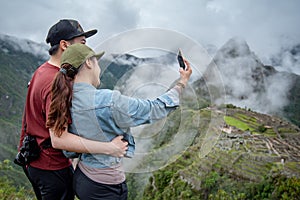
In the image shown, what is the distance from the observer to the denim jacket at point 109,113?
155cm

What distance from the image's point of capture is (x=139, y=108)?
154 centimetres

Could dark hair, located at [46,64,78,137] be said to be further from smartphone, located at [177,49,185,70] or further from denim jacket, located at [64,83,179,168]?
smartphone, located at [177,49,185,70]

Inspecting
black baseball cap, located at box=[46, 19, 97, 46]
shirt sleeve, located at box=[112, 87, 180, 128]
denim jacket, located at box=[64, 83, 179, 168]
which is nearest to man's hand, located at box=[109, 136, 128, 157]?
denim jacket, located at box=[64, 83, 179, 168]

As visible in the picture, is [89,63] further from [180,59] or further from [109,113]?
[180,59]

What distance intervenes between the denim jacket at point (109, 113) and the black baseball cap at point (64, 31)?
21.5 inches

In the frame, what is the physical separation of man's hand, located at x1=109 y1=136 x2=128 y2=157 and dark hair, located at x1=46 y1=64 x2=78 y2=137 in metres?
0.31

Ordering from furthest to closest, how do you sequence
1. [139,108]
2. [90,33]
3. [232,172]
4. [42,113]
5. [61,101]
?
[232,172]
[90,33]
[42,113]
[61,101]
[139,108]

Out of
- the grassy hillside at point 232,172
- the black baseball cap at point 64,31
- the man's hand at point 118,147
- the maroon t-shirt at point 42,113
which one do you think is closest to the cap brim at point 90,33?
the black baseball cap at point 64,31

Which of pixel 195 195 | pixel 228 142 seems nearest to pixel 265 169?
pixel 195 195

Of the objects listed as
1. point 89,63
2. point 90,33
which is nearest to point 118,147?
point 89,63

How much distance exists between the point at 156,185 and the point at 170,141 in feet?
79.1

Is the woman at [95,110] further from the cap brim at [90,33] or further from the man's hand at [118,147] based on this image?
the cap brim at [90,33]

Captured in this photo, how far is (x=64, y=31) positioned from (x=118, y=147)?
977 millimetres

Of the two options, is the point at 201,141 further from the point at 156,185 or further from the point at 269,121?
the point at 269,121
